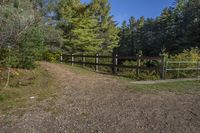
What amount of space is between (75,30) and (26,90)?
18.7 metres

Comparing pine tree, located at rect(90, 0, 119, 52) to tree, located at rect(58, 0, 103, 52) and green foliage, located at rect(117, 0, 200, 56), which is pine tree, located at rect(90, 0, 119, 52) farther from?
tree, located at rect(58, 0, 103, 52)

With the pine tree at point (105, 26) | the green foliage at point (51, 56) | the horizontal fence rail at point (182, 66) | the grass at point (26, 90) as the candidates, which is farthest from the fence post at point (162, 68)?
the pine tree at point (105, 26)

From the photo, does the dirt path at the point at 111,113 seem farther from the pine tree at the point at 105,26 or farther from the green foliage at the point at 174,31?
the pine tree at the point at 105,26

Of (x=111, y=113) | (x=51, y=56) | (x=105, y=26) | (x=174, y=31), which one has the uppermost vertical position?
(x=105, y=26)

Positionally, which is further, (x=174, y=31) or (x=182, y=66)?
(x=174, y=31)

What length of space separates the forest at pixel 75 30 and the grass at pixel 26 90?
880mm

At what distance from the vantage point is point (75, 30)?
2845cm

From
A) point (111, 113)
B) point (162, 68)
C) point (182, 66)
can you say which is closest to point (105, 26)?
point (182, 66)

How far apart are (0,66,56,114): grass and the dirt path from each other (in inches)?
20.4

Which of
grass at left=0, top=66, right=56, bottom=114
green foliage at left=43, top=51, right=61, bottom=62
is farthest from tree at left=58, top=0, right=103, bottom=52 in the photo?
grass at left=0, top=66, right=56, bottom=114

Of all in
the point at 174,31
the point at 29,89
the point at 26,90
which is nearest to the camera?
the point at 26,90

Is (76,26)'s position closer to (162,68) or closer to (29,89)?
(162,68)

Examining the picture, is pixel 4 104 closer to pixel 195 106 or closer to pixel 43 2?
pixel 195 106

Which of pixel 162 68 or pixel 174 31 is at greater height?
pixel 174 31
